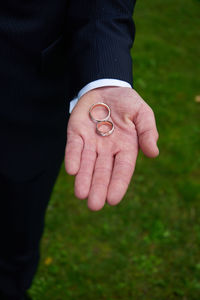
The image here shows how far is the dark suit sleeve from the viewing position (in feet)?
5.71

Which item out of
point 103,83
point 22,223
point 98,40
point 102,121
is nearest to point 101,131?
point 102,121

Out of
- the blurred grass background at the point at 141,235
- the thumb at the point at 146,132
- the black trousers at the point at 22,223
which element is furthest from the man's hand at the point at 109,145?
the blurred grass background at the point at 141,235

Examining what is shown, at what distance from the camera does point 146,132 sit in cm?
158

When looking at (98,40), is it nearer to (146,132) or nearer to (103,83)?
(103,83)

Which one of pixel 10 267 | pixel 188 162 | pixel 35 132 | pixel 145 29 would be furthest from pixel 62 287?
pixel 145 29

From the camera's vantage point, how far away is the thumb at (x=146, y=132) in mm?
1546

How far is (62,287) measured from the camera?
2.93 meters

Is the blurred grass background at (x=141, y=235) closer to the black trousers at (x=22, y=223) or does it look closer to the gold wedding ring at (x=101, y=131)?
the black trousers at (x=22, y=223)

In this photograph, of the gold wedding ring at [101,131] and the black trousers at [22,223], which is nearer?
the gold wedding ring at [101,131]

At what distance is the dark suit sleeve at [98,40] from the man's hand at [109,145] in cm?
10

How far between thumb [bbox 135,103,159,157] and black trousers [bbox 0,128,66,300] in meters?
0.81

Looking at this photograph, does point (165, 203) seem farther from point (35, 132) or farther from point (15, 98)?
point (15, 98)

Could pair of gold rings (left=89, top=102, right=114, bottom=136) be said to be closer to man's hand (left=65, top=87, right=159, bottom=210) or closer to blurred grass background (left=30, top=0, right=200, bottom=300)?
man's hand (left=65, top=87, right=159, bottom=210)

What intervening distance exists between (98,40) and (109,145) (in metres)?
0.56
